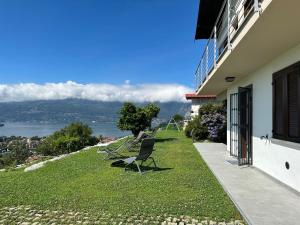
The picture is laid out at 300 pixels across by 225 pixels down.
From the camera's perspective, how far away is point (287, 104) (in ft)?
22.8

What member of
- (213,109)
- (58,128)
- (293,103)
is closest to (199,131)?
(213,109)

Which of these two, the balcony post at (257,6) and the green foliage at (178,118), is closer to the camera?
the balcony post at (257,6)

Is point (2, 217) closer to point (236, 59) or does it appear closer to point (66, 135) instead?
point (236, 59)

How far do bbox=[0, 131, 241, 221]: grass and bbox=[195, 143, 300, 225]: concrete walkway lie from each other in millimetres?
223

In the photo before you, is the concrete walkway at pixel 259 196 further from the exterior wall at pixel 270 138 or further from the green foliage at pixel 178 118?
the green foliage at pixel 178 118

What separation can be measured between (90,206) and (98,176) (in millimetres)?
2863

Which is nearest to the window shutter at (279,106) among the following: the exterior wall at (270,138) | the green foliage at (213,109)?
the exterior wall at (270,138)

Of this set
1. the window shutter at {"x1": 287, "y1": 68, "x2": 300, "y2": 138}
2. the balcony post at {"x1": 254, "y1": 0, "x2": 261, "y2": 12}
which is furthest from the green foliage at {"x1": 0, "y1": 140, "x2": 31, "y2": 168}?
the balcony post at {"x1": 254, "y1": 0, "x2": 261, "y2": 12}

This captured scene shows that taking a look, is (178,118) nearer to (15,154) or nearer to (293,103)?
(15,154)

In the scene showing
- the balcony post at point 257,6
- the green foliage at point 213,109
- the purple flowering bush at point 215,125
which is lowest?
the purple flowering bush at point 215,125

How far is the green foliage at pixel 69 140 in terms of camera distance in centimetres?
1975

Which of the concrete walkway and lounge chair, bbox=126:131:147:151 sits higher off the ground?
lounge chair, bbox=126:131:147:151

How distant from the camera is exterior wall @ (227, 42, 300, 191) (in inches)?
263

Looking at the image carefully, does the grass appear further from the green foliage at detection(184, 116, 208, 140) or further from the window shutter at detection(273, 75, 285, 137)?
the green foliage at detection(184, 116, 208, 140)
